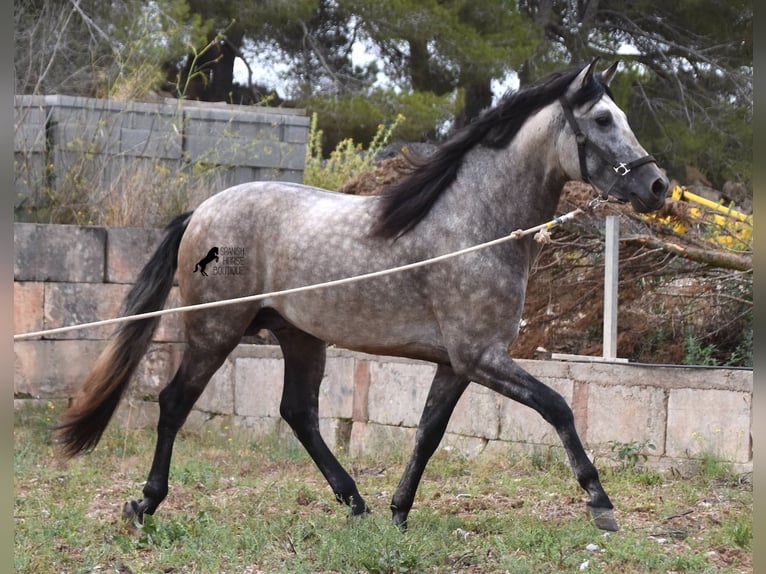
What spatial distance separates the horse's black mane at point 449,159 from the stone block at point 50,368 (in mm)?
3968

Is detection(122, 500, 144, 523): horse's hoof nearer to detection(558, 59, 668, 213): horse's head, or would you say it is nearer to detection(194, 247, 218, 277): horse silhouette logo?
detection(194, 247, 218, 277): horse silhouette logo

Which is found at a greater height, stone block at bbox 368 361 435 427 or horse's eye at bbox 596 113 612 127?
horse's eye at bbox 596 113 612 127

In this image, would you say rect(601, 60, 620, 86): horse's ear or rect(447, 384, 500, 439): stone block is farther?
rect(447, 384, 500, 439): stone block

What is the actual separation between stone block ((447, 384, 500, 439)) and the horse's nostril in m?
2.89

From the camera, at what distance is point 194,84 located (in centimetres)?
1895

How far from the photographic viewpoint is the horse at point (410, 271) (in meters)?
4.56

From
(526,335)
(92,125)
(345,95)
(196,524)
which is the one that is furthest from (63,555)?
(345,95)

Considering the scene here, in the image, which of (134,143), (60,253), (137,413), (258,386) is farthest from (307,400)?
(134,143)

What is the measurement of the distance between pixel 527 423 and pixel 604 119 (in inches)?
114

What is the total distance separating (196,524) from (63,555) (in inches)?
27.5

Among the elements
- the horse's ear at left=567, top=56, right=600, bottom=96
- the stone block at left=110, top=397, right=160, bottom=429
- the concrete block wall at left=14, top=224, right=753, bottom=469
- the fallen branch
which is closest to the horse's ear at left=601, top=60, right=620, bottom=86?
the horse's ear at left=567, top=56, right=600, bottom=96

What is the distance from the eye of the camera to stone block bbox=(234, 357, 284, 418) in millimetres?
7887

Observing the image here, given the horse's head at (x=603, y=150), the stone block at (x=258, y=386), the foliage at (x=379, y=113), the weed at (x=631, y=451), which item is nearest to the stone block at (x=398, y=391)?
the stone block at (x=258, y=386)

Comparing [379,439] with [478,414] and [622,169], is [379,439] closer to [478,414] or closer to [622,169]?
[478,414]
